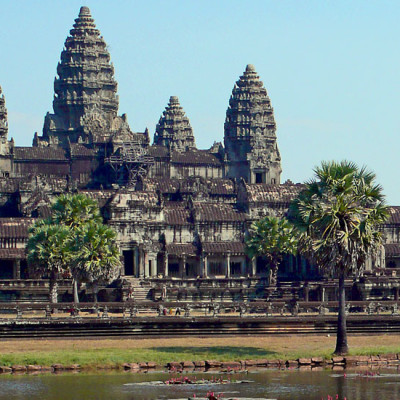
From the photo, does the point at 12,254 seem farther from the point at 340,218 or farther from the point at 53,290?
the point at 340,218

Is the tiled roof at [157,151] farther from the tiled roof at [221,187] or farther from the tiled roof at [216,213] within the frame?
the tiled roof at [216,213]

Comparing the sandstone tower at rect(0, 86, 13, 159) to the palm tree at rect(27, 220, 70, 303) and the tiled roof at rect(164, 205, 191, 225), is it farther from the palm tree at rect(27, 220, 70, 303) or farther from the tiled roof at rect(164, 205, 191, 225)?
the palm tree at rect(27, 220, 70, 303)

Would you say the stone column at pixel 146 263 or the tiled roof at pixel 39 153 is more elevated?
the tiled roof at pixel 39 153

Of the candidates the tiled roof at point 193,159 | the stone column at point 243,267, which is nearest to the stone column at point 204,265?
the stone column at point 243,267

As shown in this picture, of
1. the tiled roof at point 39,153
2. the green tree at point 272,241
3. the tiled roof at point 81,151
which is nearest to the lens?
the green tree at point 272,241

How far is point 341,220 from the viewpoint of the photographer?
76.5 m

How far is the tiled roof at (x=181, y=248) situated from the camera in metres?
148

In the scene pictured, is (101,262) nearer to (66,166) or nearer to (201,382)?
(201,382)

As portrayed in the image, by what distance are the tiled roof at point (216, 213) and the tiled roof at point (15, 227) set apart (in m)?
17.5

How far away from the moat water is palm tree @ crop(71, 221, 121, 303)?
1888 inches

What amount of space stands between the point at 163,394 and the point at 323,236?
16498 mm

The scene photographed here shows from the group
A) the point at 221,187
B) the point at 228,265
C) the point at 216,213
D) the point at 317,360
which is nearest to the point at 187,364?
the point at 317,360

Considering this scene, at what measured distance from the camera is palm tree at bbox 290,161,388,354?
3002 inches

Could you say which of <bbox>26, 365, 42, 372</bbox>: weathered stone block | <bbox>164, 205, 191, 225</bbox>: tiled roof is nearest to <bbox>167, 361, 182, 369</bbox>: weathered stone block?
<bbox>26, 365, 42, 372</bbox>: weathered stone block
